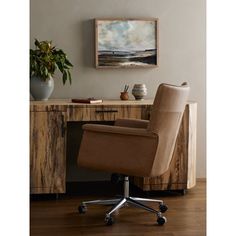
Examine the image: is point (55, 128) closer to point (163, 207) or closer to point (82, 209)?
point (82, 209)

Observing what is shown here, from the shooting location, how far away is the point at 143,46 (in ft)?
16.0

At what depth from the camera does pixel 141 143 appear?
11.6 ft

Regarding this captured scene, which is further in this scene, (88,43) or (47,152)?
(88,43)

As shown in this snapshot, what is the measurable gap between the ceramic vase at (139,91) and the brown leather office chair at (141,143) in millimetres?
1037

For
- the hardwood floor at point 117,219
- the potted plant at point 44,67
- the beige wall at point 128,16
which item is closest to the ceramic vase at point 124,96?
the beige wall at point 128,16

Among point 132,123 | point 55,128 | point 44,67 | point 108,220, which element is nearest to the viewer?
point 108,220

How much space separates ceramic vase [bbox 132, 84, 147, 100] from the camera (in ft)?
15.3

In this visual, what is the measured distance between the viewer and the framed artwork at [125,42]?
483 cm

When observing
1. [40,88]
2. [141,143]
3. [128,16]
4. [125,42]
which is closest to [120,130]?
[141,143]

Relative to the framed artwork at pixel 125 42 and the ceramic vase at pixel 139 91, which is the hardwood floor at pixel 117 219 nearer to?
the ceramic vase at pixel 139 91

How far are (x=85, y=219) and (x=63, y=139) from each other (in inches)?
31.5

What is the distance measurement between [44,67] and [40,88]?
0.58 ft
